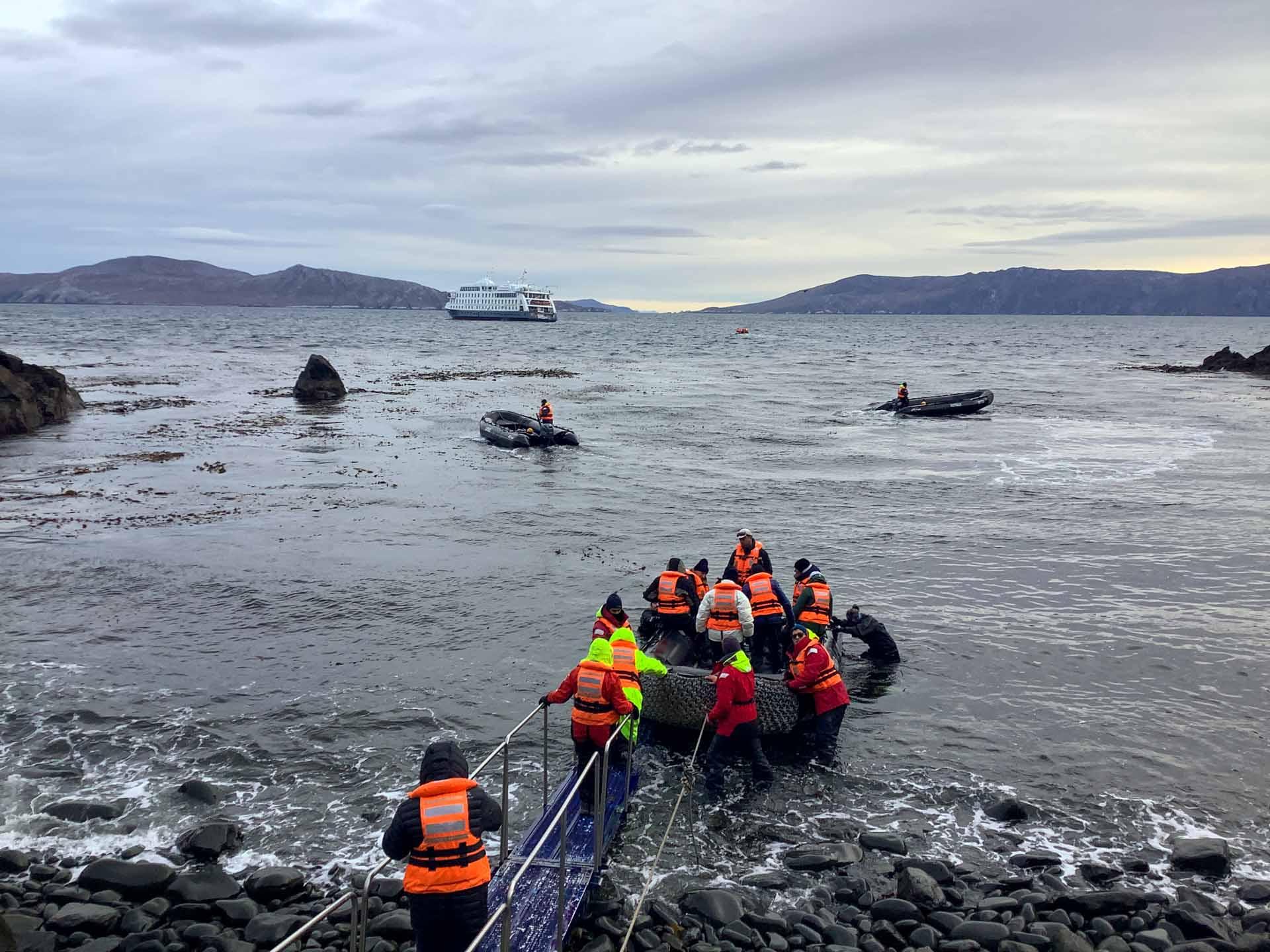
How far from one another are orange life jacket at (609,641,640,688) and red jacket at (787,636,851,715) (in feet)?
8.33

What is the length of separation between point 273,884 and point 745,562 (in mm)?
7904

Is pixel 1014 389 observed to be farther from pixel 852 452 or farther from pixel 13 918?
pixel 13 918

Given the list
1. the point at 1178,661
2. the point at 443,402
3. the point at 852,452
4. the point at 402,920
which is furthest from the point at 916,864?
the point at 443,402

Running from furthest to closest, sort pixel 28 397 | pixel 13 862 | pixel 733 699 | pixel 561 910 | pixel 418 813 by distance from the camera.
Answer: pixel 28 397 → pixel 733 699 → pixel 13 862 → pixel 561 910 → pixel 418 813

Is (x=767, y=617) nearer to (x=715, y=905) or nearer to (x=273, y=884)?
(x=715, y=905)

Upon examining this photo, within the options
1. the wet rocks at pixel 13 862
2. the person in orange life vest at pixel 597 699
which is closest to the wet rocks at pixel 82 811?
the wet rocks at pixel 13 862

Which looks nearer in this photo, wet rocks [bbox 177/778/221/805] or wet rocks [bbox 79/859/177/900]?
wet rocks [bbox 79/859/177/900]

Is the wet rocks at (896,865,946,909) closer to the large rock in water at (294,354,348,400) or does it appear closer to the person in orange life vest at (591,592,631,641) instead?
the person in orange life vest at (591,592,631,641)

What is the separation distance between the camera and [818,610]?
13062mm

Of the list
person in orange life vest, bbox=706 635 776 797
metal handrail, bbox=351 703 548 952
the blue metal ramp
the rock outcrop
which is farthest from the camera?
the rock outcrop

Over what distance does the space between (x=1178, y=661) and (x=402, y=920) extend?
1217cm

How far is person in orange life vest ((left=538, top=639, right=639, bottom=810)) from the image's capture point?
9125mm

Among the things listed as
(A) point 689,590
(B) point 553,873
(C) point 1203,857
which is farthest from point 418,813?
(A) point 689,590

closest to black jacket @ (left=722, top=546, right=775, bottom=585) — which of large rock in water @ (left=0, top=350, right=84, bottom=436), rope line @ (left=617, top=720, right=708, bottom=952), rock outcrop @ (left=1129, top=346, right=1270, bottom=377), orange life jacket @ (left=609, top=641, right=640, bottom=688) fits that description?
rope line @ (left=617, top=720, right=708, bottom=952)
